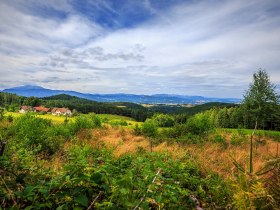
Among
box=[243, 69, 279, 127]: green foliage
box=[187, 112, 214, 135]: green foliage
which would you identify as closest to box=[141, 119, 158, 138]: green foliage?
box=[187, 112, 214, 135]: green foliage

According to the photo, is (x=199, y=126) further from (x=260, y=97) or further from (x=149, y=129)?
(x=260, y=97)

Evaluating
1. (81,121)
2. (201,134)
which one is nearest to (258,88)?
(201,134)

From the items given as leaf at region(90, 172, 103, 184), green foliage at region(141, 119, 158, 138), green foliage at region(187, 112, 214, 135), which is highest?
leaf at region(90, 172, 103, 184)

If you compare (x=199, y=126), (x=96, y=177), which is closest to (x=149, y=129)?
(x=199, y=126)

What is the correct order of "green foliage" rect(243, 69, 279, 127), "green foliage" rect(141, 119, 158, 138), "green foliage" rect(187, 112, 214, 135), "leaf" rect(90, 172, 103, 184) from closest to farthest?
"leaf" rect(90, 172, 103, 184) < "green foliage" rect(187, 112, 214, 135) < "green foliage" rect(141, 119, 158, 138) < "green foliage" rect(243, 69, 279, 127)

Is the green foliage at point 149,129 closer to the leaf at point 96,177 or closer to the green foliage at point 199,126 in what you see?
the green foliage at point 199,126

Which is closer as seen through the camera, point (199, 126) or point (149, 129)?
point (199, 126)

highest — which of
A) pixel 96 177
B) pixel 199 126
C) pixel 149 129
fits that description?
pixel 96 177

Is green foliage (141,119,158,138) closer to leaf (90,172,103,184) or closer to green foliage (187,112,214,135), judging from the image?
green foliage (187,112,214,135)

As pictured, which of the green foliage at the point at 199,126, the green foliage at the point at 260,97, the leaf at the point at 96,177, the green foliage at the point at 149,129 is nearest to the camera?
the leaf at the point at 96,177

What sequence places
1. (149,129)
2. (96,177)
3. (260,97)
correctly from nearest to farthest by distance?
(96,177) → (149,129) → (260,97)

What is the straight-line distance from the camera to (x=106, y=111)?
94.4 metres

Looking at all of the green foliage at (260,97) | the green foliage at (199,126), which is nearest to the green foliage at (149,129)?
the green foliage at (199,126)

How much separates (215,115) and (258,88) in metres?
23.3
